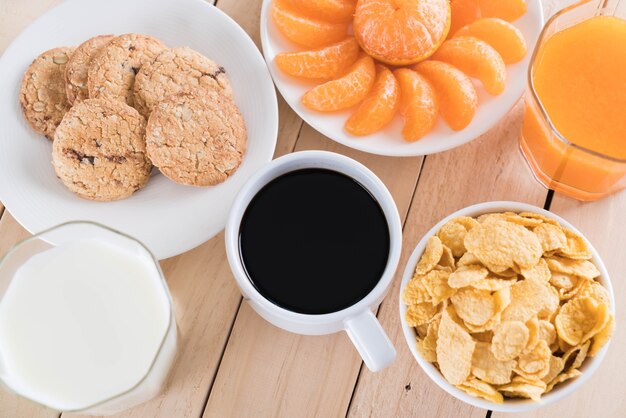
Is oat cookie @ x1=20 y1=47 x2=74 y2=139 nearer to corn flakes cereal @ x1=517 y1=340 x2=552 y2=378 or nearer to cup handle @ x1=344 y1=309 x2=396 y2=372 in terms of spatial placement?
cup handle @ x1=344 y1=309 x2=396 y2=372

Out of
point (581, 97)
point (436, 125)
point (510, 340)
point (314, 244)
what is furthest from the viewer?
point (436, 125)

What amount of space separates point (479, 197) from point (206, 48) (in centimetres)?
65

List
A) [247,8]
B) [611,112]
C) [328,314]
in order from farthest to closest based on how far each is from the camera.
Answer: [247,8]
[611,112]
[328,314]

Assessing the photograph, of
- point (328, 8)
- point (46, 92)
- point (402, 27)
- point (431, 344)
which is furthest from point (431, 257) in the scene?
point (46, 92)

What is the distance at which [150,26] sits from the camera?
4.73 feet

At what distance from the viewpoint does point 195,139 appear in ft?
4.28

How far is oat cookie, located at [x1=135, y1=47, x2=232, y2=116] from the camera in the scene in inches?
52.4

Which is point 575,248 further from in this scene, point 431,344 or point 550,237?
point 431,344

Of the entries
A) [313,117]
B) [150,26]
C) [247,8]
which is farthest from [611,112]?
[150,26]

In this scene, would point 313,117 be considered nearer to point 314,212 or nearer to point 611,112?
point 314,212

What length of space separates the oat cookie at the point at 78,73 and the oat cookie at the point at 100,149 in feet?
0.18

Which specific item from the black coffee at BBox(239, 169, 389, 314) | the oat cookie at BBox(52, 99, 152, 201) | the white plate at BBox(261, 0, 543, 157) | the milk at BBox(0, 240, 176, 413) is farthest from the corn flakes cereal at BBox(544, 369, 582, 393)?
the oat cookie at BBox(52, 99, 152, 201)

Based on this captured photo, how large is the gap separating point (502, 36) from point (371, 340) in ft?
2.25

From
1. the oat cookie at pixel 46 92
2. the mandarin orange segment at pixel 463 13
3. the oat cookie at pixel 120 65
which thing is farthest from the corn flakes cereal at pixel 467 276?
the oat cookie at pixel 46 92
